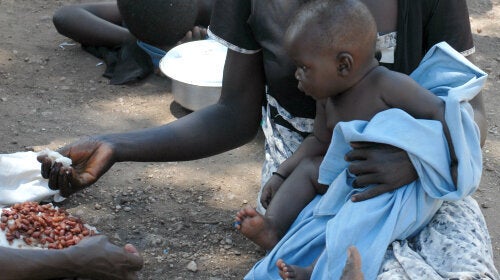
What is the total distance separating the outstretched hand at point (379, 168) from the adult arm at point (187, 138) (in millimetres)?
673

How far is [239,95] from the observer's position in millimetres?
2768

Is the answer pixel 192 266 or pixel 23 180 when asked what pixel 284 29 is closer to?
pixel 192 266

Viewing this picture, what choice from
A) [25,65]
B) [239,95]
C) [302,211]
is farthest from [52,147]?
[302,211]

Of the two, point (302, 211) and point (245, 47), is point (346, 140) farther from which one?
point (245, 47)

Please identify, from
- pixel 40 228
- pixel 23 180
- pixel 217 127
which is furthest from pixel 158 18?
pixel 40 228

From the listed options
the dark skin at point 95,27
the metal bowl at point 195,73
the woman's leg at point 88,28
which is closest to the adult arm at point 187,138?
the metal bowl at point 195,73

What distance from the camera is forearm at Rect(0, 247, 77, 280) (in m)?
2.33

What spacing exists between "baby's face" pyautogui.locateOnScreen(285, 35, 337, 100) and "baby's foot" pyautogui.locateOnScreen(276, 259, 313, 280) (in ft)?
1.59

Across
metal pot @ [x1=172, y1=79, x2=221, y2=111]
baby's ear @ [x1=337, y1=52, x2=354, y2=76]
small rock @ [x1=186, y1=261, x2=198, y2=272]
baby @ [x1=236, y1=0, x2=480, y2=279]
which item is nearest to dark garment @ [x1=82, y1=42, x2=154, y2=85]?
metal pot @ [x1=172, y1=79, x2=221, y2=111]

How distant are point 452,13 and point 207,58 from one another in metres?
2.19

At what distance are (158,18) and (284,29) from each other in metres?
2.31

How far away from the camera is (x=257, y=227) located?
7.93ft

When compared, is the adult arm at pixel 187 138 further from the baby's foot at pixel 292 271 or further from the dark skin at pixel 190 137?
the baby's foot at pixel 292 271

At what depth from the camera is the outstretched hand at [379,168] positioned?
6.97 feet
